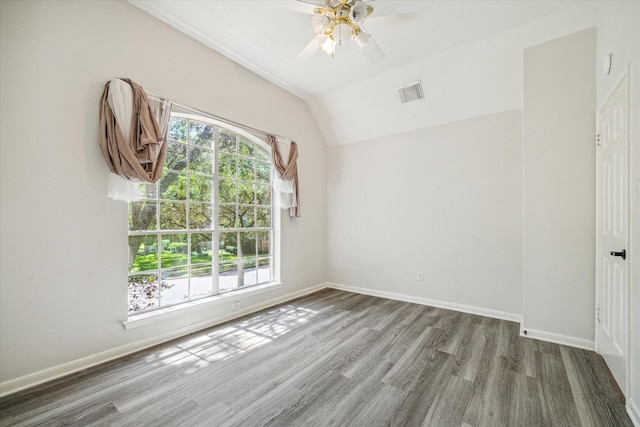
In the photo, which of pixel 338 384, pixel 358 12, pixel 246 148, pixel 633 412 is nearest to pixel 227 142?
pixel 246 148

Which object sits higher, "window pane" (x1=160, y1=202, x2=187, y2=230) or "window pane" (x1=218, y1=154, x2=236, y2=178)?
"window pane" (x1=218, y1=154, x2=236, y2=178)

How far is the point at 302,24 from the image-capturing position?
2.66m

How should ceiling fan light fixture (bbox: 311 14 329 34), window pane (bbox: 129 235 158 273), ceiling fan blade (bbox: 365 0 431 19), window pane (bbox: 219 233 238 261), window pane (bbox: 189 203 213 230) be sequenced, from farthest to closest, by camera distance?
window pane (bbox: 219 233 238 261) < window pane (bbox: 189 203 213 230) < window pane (bbox: 129 235 158 273) < ceiling fan light fixture (bbox: 311 14 329 34) < ceiling fan blade (bbox: 365 0 431 19)

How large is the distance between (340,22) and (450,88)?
198 centimetres

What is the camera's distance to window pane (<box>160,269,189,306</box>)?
110 inches

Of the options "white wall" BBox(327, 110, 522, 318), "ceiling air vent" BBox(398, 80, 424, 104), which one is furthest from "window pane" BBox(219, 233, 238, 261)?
"ceiling air vent" BBox(398, 80, 424, 104)

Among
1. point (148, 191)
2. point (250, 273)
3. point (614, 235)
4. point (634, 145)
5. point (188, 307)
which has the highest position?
point (634, 145)

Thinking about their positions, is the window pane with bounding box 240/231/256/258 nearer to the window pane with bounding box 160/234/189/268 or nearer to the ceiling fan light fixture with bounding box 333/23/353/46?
the window pane with bounding box 160/234/189/268

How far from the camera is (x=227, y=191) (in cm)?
340

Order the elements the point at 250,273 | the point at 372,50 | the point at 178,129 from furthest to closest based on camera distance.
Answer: the point at 250,273 → the point at 178,129 → the point at 372,50

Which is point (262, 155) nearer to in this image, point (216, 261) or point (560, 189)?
point (216, 261)

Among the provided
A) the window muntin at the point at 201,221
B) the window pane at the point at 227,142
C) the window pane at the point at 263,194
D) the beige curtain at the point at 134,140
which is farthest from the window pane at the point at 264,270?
the beige curtain at the point at 134,140

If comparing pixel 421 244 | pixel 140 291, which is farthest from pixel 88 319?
pixel 421 244

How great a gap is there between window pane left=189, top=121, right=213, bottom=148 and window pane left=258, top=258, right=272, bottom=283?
174cm
